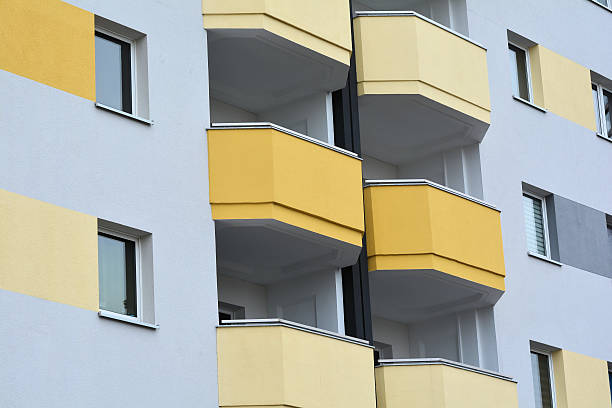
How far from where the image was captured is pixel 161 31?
21.7 metres

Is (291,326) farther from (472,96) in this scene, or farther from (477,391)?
(472,96)

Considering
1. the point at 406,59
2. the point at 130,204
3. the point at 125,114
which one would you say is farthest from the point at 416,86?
the point at 130,204

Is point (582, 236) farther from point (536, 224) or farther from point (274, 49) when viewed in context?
point (274, 49)

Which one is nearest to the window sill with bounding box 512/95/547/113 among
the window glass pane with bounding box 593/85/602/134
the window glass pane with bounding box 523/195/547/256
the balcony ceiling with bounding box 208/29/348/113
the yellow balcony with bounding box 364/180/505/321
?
the window glass pane with bounding box 523/195/547/256

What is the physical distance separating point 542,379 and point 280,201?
8.41 m

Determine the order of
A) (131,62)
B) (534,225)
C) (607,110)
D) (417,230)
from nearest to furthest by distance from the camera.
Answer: (131,62), (417,230), (534,225), (607,110)

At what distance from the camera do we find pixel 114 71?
844 inches

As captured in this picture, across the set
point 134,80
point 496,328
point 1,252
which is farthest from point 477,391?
point 1,252

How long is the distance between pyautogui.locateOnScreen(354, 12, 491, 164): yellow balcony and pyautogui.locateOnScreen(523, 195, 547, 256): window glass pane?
214cm

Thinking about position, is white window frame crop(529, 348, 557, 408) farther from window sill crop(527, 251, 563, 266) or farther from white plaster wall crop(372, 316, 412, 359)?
white plaster wall crop(372, 316, 412, 359)

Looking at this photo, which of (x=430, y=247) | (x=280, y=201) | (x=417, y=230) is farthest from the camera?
(x=417, y=230)

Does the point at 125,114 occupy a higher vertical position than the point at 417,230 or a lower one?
higher

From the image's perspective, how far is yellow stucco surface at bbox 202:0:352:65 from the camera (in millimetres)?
22609

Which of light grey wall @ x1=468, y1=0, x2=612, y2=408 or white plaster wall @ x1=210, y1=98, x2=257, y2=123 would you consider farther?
light grey wall @ x1=468, y1=0, x2=612, y2=408
